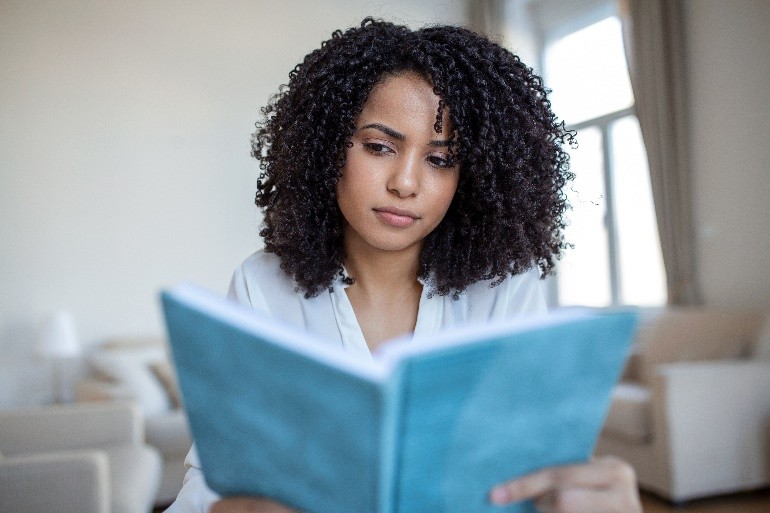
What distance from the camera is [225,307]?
61 cm

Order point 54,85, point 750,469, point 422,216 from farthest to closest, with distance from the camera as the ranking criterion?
point 54,85 < point 750,469 < point 422,216

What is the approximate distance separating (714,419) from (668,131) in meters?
1.93

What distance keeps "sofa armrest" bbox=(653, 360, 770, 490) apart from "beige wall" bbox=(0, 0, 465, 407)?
120 inches

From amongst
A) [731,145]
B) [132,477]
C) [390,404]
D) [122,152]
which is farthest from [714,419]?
[122,152]

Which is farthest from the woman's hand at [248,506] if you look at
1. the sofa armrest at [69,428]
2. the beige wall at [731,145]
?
the beige wall at [731,145]

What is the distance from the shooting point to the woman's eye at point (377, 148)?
1.11m

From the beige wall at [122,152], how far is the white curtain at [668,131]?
2411 mm

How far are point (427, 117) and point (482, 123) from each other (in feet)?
0.35

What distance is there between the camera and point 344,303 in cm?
117

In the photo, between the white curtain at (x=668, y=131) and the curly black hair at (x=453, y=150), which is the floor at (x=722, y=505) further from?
the curly black hair at (x=453, y=150)

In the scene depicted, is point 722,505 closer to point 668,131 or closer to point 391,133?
point 668,131

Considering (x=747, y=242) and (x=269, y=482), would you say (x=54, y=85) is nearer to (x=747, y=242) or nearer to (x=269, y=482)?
(x=747, y=242)

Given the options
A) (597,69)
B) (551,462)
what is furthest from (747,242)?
(551,462)

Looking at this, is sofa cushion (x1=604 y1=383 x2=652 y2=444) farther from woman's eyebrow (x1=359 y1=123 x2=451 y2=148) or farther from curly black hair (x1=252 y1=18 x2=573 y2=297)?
woman's eyebrow (x1=359 y1=123 x2=451 y2=148)
